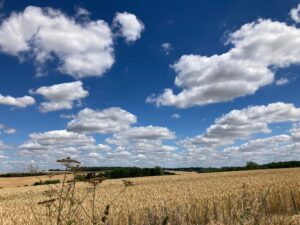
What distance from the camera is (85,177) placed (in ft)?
16.3

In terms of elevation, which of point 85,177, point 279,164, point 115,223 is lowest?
point 115,223

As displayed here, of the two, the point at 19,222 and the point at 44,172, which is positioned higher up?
the point at 44,172

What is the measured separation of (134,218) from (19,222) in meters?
3.58

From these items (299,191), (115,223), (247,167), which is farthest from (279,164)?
(115,223)

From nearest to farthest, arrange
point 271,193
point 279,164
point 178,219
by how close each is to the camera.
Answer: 1. point 178,219
2. point 271,193
3. point 279,164

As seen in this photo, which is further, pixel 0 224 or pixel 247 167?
pixel 247 167

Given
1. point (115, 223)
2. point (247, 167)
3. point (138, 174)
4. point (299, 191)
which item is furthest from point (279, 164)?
point (115, 223)

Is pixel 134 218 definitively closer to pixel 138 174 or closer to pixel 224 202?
pixel 224 202

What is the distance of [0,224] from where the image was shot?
1147 cm

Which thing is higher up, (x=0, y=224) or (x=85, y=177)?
(x=85, y=177)

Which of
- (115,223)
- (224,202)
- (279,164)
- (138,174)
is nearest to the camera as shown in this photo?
(115,223)

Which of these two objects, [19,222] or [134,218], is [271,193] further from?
[19,222]

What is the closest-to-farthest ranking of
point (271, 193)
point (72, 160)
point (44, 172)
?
1. point (72, 160)
2. point (44, 172)
3. point (271, 193)

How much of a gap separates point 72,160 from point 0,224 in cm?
817
